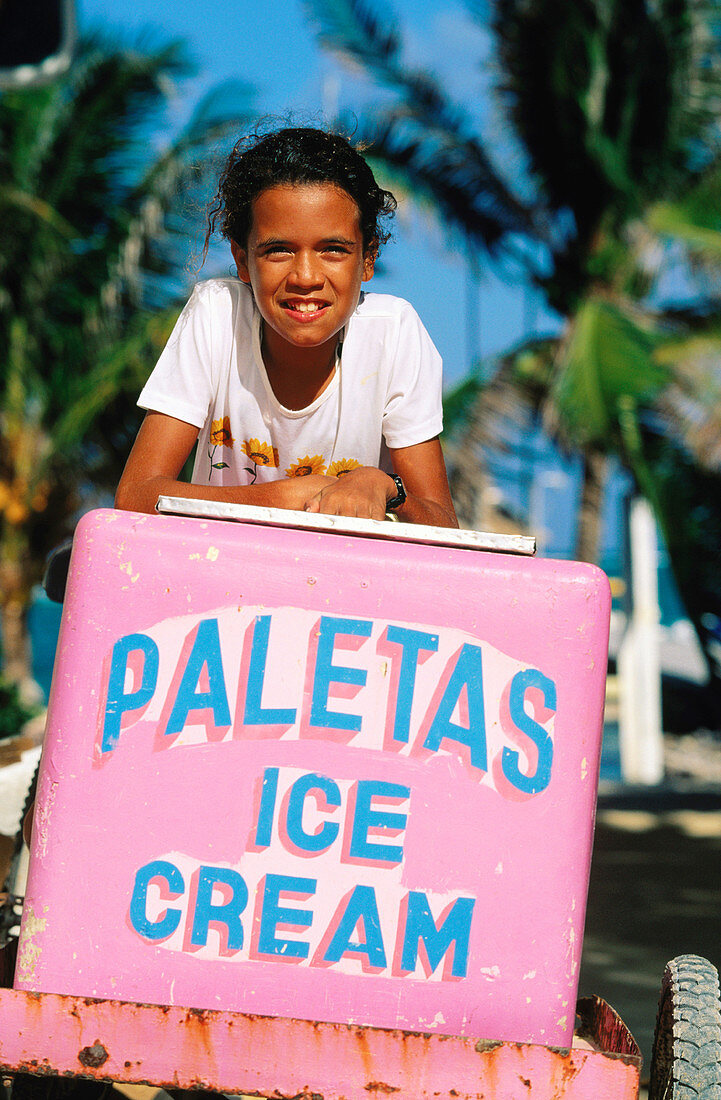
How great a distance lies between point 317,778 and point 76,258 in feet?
31.1

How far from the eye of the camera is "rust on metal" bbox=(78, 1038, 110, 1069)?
1.55 m

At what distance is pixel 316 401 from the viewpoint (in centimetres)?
237

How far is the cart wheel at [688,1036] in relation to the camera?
160 cm

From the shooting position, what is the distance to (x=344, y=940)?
1.65 metres

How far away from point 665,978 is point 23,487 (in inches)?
363

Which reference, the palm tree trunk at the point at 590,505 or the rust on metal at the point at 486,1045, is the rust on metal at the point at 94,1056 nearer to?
the rust on metal at the point at 486,1045

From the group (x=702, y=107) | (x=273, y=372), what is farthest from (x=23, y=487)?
(x=273, y=372)

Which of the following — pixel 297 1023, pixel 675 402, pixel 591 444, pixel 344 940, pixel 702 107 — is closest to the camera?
pixel 297 1023

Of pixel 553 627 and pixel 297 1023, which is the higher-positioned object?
pixel 553 627

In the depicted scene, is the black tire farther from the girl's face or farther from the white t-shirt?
the girl's face

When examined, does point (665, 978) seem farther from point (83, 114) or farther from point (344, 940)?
point (83, 114)

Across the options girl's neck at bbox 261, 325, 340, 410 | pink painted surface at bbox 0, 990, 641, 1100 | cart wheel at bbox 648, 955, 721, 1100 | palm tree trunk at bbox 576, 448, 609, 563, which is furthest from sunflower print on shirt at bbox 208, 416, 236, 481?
palm tree trunk at bbox 576, 448, 609, 563

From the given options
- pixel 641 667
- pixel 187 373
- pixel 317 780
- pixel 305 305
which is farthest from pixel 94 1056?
pixel 641 667

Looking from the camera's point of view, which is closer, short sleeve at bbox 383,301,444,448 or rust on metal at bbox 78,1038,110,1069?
rust on metal at bbox 78,1038,110,1069
